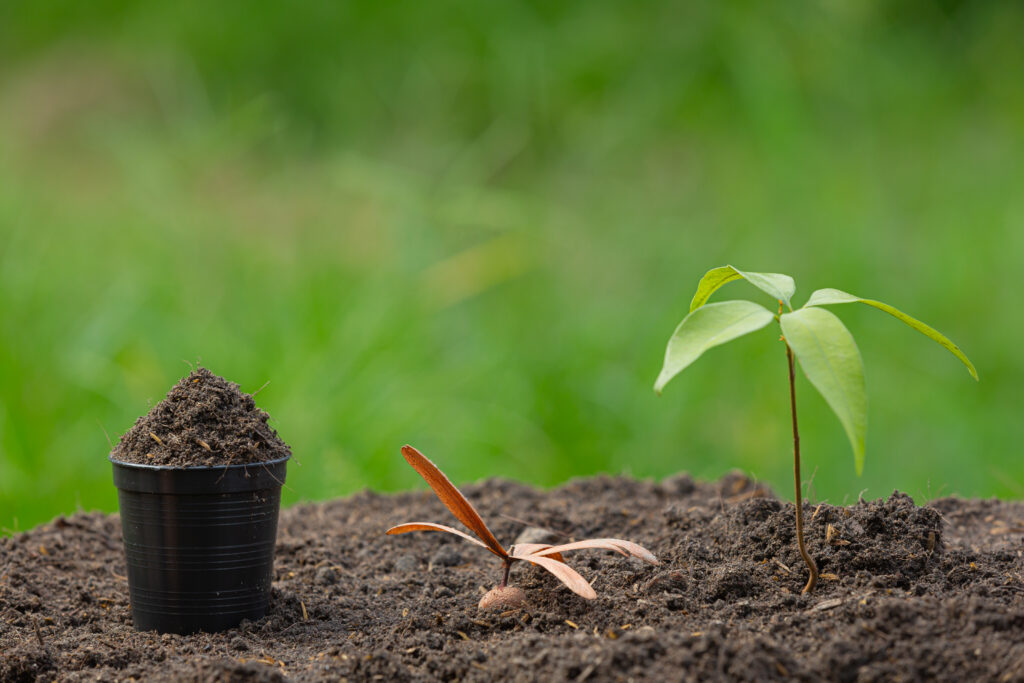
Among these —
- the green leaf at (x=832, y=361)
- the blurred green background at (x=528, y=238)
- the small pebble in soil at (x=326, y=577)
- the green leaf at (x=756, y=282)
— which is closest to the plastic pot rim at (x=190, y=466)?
the small pebble in soil at (x=326, y=577)

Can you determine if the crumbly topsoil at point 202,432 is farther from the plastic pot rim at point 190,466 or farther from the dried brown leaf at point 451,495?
the dried brown leaf at point 451,495

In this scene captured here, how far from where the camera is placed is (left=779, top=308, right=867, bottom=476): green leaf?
3.90 ft

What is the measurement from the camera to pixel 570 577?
155cm

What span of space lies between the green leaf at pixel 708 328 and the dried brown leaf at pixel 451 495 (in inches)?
22.6

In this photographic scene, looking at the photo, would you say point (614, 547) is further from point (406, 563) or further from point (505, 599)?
point (406, 563)

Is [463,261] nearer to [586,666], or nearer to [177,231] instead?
[177,231]

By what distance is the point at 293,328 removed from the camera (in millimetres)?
4168

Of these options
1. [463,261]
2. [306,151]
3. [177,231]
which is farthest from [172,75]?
[463,261]

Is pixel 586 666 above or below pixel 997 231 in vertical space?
below

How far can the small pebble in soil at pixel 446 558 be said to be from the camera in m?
2.23

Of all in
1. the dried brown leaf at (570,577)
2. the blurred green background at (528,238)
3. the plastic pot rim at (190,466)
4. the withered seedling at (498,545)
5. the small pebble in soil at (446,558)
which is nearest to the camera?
the dried brown leaf at (570,577)

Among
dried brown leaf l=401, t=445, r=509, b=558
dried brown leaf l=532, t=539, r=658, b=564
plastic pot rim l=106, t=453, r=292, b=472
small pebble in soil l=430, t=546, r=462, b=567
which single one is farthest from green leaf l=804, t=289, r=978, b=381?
small pebble in soil l=430, t=546, r=462, b=567

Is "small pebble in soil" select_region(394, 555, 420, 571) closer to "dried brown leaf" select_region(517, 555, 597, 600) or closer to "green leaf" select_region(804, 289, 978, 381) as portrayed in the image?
"dried brown leaf" select_region(517, 555, 597, 600)

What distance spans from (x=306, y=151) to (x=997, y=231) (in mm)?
4418
